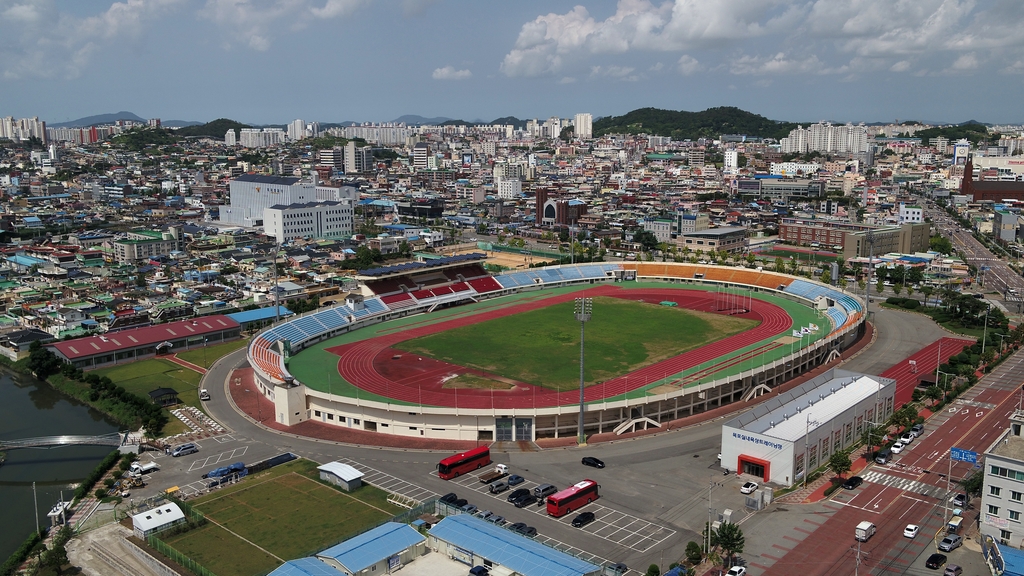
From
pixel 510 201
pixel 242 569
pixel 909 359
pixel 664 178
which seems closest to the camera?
pixel 242 569

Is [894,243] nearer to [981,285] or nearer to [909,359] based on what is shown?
[981,285]

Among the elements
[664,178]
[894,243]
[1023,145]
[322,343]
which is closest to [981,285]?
[894,243]

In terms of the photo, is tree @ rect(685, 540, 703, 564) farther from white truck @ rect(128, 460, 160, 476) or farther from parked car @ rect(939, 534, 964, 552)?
white truck @ rect(128, 460, 160, 476)

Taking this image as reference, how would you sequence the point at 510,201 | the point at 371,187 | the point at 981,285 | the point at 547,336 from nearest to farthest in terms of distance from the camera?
the point at 547,336, the point at 981,285, the point at 510,201, the point at 371,187

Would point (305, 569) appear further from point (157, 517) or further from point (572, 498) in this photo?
point (572, 498)

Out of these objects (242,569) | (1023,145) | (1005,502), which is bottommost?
(242,569)

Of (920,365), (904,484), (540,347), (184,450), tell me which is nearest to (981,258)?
(920,365)
